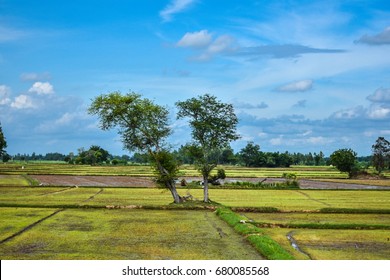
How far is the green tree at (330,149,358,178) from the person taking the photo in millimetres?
87219

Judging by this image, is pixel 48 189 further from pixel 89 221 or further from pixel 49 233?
pixel 49 233

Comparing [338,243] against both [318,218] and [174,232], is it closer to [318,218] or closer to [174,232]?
[174,232]

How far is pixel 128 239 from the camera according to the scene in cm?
1962

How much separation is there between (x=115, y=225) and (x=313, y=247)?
32.3 ft

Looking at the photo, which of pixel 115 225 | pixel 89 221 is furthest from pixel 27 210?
pixel 115 225

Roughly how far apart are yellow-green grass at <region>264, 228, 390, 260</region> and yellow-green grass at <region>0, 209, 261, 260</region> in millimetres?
2063

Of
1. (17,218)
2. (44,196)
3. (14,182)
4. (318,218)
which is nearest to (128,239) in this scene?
(17,218)

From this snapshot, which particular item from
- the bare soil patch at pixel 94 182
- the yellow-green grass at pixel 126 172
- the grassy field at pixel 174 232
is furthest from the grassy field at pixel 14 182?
the grassy field at pixel 174 232

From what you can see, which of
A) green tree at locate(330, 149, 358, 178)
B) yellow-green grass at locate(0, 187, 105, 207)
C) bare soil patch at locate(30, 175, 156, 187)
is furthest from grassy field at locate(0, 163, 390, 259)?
green tree at locate(330, 149, 358, 178)

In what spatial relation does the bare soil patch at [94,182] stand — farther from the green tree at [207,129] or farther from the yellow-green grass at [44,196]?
the green tree at [207,129]

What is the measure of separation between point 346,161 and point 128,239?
73830 millimetres

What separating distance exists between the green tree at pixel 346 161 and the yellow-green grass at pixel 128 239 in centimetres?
6432
